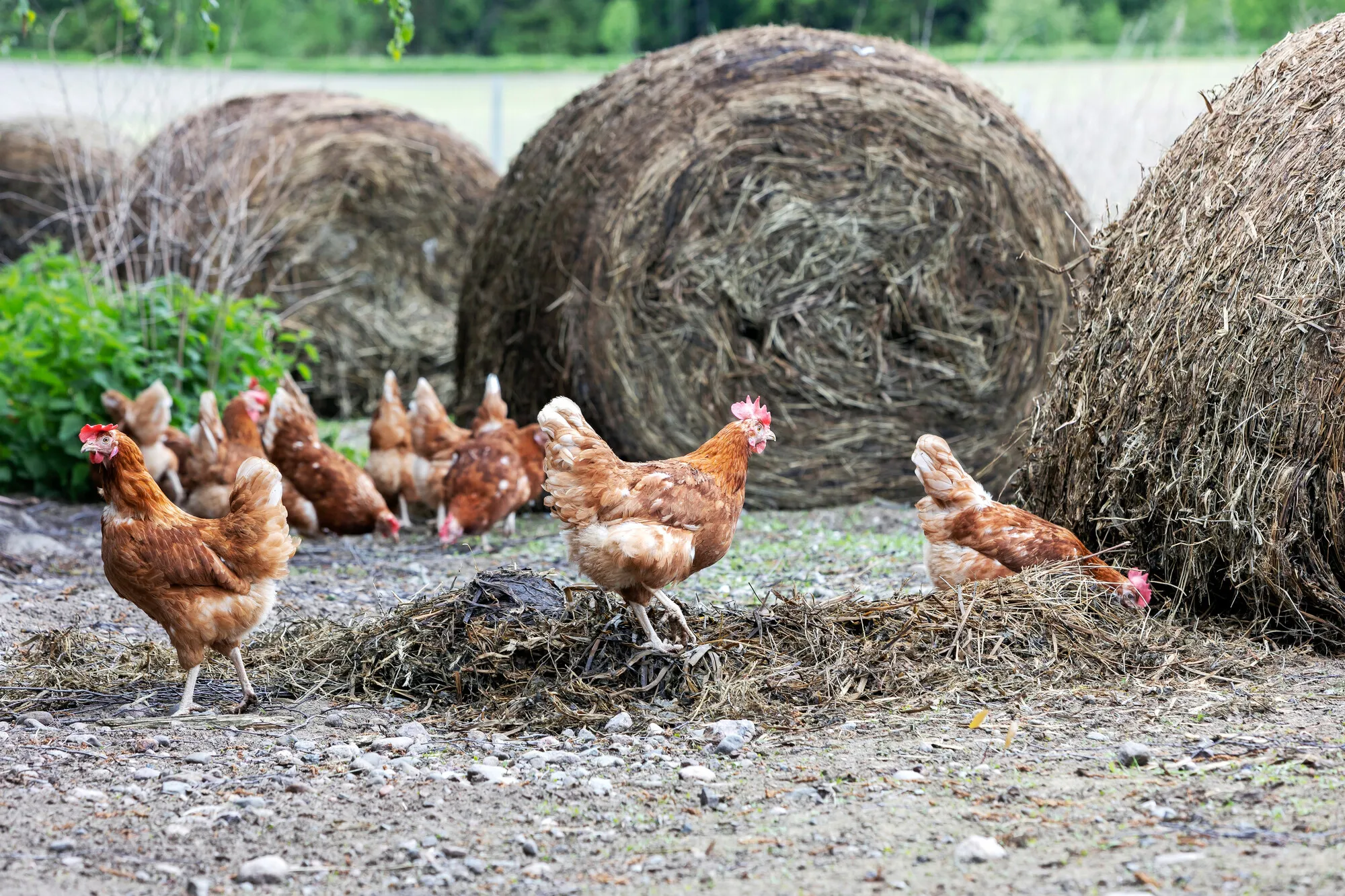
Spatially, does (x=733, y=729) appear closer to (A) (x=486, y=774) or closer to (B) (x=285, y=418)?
(A) (x=486, y=774)

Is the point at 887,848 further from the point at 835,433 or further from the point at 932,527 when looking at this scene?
the point at 835,433

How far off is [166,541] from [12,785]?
913 mm

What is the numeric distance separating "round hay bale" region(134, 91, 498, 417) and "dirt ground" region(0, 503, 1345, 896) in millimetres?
6301

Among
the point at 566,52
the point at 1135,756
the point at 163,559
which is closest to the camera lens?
the point at 1135,756

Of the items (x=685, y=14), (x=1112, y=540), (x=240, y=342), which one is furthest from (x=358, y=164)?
(x=685, y=14)

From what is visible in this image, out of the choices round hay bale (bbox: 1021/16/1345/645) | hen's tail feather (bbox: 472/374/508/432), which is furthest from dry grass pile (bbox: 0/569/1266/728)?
hen's tail feather (bbox: 472/374/508/432)

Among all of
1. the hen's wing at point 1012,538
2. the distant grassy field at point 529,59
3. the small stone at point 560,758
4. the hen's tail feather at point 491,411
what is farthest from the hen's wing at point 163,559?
the distant grassy field at point 529,59

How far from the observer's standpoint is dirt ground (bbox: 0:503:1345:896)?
8.86 ft

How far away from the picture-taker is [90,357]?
7492 millimetres

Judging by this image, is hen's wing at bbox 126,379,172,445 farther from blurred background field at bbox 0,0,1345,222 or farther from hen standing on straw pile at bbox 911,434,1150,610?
hen standing on straw pile at bbox 911,434,1150,610

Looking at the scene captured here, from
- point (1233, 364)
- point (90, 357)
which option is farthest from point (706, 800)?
point (90, 357)

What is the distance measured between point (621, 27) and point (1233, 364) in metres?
22.3

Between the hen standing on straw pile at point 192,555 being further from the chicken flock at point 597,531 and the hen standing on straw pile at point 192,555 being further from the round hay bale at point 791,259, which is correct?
the round hay bale at point 791,259

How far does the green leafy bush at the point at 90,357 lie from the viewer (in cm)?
736
